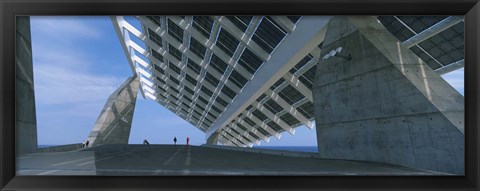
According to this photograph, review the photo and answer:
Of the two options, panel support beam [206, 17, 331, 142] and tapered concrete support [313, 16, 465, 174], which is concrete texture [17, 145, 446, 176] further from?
panel support beam [206, 17, 331, 142]

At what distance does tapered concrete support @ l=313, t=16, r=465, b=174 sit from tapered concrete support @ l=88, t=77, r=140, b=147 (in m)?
31.8

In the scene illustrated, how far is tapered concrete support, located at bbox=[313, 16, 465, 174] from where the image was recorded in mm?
8773

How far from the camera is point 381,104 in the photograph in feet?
35.3

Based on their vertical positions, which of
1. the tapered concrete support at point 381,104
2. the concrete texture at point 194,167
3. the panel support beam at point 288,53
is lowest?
the concrete texture at point 194,167

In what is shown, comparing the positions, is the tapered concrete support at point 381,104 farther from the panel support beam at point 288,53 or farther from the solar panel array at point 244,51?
the solar panel array at point 244,51

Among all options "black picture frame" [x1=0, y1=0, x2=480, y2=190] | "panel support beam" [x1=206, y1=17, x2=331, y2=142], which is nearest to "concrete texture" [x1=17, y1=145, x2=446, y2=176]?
"black picture frame" [x1=0, y1=0, x2=480, y2=190]

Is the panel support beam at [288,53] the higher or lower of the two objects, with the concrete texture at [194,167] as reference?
higher
